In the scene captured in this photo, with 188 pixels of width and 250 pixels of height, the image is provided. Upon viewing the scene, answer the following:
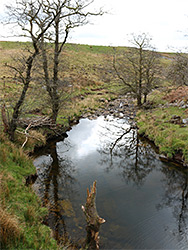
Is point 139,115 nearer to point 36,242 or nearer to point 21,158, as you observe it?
point 21,158

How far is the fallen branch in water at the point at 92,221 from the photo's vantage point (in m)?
5.73

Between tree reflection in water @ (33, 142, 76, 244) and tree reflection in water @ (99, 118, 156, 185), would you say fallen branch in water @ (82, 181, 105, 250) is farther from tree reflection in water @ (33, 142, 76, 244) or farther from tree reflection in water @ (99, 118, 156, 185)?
tree reflection in water @ (99, 118, 156, 185)

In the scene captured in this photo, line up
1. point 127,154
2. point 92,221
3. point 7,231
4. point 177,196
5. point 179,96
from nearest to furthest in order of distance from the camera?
1. point 7,231
2. point 92,221
3. point 177,196
4. point 127,154
5. point 179,96

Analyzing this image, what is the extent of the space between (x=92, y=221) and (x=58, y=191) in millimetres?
3349

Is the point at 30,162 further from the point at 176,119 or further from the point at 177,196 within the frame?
the point at 176,119

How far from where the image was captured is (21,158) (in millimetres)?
9320

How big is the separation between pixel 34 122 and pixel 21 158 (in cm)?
423

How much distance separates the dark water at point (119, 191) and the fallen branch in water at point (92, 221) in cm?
43

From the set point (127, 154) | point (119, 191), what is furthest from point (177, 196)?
point (127, 154)

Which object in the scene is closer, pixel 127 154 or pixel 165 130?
pixel 127 154

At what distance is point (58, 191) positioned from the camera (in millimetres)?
8680

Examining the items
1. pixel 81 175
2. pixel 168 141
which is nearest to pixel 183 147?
pixel 168 141

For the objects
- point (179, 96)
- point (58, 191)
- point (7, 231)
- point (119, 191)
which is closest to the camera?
point (7, 231)

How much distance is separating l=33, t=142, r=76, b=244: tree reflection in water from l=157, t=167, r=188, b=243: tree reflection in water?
4.00 metres
